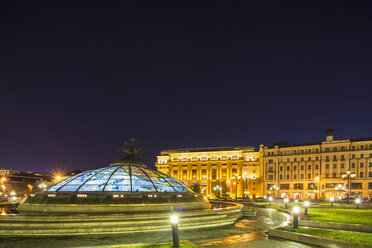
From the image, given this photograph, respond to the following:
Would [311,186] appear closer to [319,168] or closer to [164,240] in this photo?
[319,168]

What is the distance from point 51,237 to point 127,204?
20.5 ft

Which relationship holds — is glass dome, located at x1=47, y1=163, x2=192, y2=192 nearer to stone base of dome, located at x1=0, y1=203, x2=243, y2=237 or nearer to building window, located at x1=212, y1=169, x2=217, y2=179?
stone base of dome, located at x1=0, y1=203, x2=243, y2=237

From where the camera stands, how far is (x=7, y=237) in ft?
43.4

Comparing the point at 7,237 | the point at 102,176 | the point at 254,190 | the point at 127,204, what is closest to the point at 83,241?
the point at 7,237

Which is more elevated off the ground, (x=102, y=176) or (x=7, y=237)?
(x=102, y=176)

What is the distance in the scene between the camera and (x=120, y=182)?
2153 cm

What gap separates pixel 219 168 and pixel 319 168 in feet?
91.2

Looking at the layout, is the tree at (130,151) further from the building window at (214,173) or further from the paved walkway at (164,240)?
the building window at (214,173)

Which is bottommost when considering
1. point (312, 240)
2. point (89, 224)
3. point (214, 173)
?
point (214, 173)

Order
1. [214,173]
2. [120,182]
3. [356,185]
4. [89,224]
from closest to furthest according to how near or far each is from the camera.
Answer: [89,224], [120,182], [356,185], [214,173]

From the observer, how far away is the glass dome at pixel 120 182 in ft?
67.9

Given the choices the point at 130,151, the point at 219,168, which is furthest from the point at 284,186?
the point at 130,151

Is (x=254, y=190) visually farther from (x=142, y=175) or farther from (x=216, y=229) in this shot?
(x=216, y=229)

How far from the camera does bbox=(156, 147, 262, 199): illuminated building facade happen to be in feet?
269
